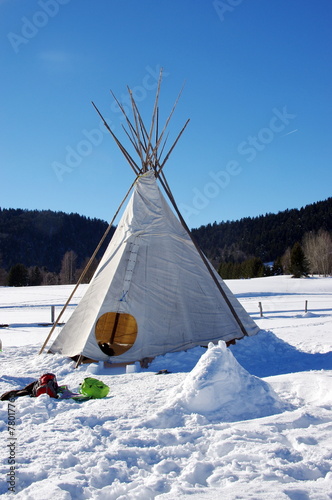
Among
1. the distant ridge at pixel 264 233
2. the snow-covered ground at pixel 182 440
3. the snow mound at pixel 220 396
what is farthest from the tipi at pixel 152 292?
the distant ridge at pixel 264 233

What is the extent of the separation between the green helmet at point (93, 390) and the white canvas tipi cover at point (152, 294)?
6.81 ft

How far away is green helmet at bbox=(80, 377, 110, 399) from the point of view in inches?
192

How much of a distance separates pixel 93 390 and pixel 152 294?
10.3 ft

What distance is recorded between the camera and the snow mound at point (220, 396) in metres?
3.82

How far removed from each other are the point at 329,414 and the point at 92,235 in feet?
350

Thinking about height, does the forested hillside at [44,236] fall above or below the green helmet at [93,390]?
above

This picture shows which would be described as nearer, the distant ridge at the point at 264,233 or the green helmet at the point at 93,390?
the green helmet at the point at 93,390

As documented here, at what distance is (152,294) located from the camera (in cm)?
782

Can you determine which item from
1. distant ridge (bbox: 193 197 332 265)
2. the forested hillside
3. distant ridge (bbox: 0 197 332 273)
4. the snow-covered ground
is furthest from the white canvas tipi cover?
the forested hillside

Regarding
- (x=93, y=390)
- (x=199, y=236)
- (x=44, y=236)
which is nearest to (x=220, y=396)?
(x=93, y=390)

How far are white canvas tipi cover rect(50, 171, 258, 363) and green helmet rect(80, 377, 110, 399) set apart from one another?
6.81 ft

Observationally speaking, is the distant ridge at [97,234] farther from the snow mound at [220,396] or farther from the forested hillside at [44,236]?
the snow mound at [220,396]

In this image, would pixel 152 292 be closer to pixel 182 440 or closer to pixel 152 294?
pixel 152 294

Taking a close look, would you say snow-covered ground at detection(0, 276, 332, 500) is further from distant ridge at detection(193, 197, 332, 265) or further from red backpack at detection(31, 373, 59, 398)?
distant ridge at detection(193, 197, 332, 265)
